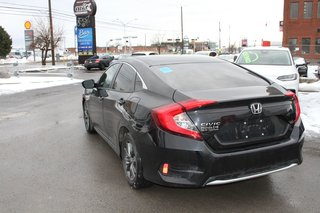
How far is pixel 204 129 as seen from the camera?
3.30 meters

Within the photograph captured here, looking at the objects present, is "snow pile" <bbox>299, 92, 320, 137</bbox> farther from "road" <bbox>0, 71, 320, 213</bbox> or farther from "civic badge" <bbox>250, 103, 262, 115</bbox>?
"civic badge" <bbox>250, 103, 262, 115</bbox>

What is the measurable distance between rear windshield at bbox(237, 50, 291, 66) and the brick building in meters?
39.7

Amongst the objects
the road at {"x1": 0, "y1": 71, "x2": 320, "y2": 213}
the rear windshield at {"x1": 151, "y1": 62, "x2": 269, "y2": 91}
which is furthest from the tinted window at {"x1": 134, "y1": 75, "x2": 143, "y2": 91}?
the road at {"x1": 0, "y1": 71, "x2": 320, "y2": 213}

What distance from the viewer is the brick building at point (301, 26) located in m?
47.9

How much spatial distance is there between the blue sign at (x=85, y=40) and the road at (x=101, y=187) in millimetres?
34586

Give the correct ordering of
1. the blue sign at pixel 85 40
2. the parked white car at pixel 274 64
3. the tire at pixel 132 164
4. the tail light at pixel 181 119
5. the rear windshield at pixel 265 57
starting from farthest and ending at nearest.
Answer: the blue sign at pixel 85 40 < the rear windshield at pixel 265 57 < the parked white car at pixel 274 64 < the tire at pixel 132 164 < the tail light at pixel 181 119

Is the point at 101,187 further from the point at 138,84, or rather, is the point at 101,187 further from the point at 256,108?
the point at 256,108

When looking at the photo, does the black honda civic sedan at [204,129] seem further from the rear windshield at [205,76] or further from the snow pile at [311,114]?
the snow pile at [311,114]

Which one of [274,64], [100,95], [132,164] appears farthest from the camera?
[274,64]

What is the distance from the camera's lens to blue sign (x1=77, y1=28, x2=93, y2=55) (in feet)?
130

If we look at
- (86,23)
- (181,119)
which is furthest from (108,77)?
(86,23)

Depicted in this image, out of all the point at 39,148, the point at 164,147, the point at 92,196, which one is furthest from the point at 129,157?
the point at 39,148

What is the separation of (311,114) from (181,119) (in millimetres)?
5897

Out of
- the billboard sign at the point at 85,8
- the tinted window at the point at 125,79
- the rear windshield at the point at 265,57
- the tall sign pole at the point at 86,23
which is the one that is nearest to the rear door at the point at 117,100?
the tinted window at the point at 125,79
